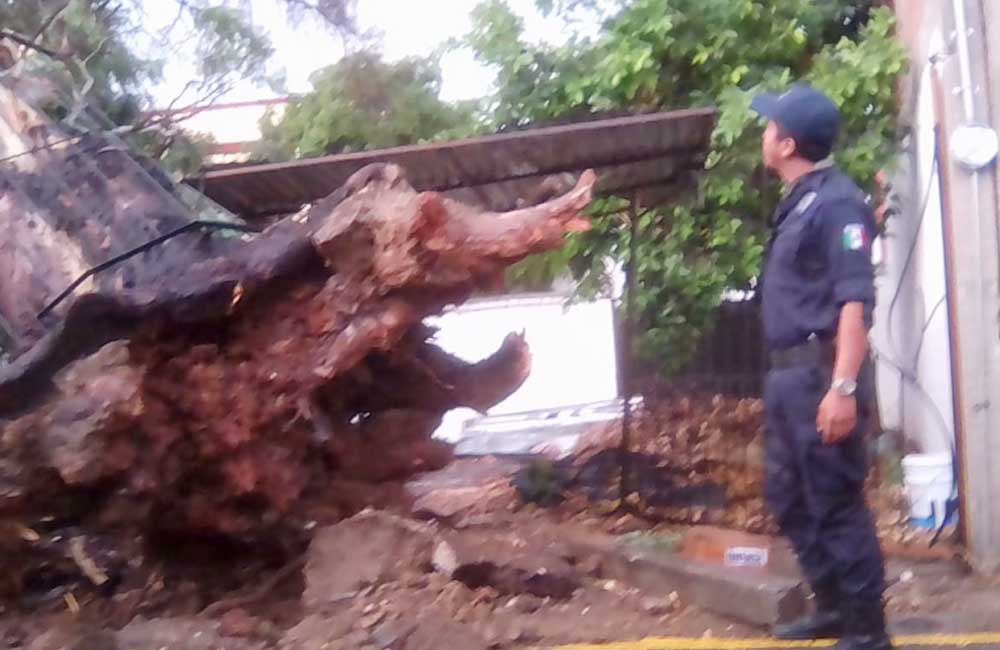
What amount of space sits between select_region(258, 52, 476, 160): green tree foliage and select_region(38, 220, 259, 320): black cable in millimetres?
5713

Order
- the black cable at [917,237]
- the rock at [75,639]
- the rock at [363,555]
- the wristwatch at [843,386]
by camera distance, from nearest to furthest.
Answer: the wristwatch at [843,386], the rock at [75,639], the rock at [363,555], the black cable at [917,237]

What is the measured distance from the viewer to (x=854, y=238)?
333 centimetres

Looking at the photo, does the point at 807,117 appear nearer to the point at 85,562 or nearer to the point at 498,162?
the point at 498,162

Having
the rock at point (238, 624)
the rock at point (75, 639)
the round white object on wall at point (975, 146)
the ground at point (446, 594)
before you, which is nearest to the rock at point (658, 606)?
the ground at point (446, 594)

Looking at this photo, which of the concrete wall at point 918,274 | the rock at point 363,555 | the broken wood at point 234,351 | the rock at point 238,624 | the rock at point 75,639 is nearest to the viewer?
the broken wood at point 234,351

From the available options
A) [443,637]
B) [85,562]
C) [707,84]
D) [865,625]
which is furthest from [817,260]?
[707,84]

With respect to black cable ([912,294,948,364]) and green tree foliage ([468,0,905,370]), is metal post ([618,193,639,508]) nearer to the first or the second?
green tree foliage ([468,0,905,370])

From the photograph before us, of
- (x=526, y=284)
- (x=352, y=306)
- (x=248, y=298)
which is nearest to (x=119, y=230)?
(x=248, y=298)

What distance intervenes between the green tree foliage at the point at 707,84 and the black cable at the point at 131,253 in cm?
345

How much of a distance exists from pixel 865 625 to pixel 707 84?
4.17m

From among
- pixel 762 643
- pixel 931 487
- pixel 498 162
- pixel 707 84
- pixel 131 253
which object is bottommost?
pixel 762 643

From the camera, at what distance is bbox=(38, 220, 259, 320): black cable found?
345 cm

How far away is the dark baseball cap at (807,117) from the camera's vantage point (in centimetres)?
356

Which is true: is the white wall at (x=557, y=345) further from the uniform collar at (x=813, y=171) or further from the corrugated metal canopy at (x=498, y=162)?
the uniform collar at (x=813, y=171)
